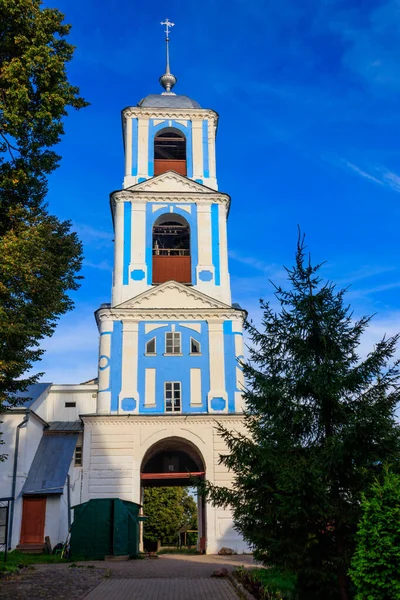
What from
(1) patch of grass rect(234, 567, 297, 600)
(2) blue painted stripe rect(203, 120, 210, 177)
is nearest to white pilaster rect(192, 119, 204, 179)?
(2) blue painted stripe rect(203, 120, 210, 177)

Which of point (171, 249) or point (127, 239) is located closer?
point (127, 239)

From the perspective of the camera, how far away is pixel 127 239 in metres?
26.3

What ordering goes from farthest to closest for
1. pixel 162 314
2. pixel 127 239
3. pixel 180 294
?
pixel 127 239 → pixel 180 294 → pixel 162 314

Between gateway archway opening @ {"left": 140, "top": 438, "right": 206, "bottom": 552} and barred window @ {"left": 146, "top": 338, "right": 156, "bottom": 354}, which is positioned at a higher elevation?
barred window @ {"left": 146, "top": 338, "right": 156, "bottom": 354}

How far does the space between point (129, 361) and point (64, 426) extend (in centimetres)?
705

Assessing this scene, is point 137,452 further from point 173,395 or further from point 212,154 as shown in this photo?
point 212,154

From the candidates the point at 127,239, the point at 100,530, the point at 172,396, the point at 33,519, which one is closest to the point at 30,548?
the point at 33,519

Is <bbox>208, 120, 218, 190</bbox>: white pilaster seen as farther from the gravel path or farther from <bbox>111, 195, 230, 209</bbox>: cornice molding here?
the gravel path

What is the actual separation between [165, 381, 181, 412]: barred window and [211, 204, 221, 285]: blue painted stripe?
499 cm

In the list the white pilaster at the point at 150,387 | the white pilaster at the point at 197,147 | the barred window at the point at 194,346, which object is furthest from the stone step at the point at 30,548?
the white pilaster at the point at 197,147

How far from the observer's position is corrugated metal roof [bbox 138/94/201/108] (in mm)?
29453

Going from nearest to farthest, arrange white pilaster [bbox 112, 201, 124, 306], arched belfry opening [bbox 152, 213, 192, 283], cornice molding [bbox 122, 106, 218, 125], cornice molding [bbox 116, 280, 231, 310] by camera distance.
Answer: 1. cornice molding [bbox 116, 280, 231, 310]
2. white pilaster [bbox 112, 201, 124, 306]
3. arched belfry opening [bbox 152, 213, 192, 283]
4. cornice molding [bbox 122, 106, 218, 125]

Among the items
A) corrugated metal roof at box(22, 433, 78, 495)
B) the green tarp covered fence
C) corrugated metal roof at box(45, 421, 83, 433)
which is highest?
corrugated metal roof at box(45, 421, 83, 433)

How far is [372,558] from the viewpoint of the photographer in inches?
296
